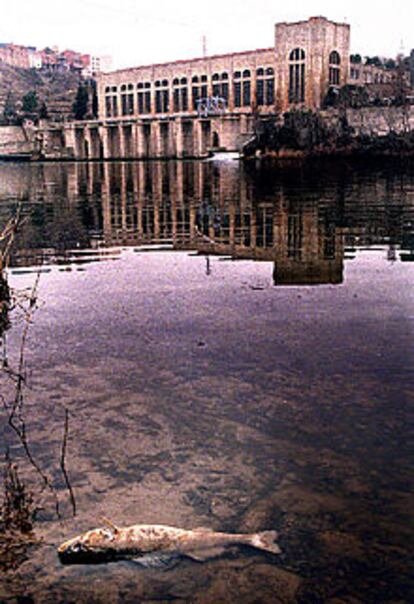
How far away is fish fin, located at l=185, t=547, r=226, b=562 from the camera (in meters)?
4.51

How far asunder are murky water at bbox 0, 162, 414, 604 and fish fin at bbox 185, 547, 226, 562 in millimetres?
47

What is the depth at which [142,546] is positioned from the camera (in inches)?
176

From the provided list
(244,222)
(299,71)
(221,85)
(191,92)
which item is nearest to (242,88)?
(221,85)

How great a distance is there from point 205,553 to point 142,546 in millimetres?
438

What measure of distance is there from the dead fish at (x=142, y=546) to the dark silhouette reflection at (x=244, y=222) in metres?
8.50

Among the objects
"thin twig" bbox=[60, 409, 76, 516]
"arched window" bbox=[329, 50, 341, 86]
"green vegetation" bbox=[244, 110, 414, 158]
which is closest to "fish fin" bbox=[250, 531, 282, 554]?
"thin twig" bbox=[60, 409, 76, 516]

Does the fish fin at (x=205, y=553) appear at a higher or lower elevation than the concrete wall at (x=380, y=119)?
lower

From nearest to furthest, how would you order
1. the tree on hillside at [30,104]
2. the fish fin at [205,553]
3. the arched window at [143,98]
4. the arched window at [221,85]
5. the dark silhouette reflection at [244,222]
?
the fish fin at [205,553], the dark silhouette reflection at [244,222], the arched window at [221,85], the arched window at [143,98], the tree on hillside at [30,104]

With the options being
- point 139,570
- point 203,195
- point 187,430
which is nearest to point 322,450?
point 187,430

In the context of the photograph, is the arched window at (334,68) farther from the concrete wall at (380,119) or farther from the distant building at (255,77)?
the concrete wall at (380,119)

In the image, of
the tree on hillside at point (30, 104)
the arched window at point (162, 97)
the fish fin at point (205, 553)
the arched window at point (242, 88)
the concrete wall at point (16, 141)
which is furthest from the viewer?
the tree on hillside at point (30, 104)

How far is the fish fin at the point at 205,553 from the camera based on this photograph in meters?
4.51

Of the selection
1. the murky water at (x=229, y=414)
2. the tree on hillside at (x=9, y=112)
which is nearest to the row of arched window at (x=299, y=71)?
the tree on hillside at (x=9, y=112)

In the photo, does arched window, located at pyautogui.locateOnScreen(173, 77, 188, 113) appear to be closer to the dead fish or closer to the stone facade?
the stone facade
